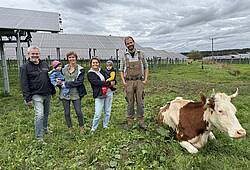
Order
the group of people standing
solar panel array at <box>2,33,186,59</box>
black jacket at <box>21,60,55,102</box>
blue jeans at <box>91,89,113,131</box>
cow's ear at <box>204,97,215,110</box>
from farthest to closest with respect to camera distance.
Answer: solar panel array at <box>2,33,186,59</box> < blue jeans at <box>91,89,113,131</box> < the group of people standing < black jacket at <box>21,60,55,102</box> < cow's ear at <box>204,97,215,110</box>

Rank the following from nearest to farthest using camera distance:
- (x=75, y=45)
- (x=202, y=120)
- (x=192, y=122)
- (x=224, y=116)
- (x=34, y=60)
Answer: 1. (x=224, y=116)
2. (x=202, y=120)
3. (x=192, y=122)
4. (x=34, y=60)
5. (x=75, y=45)

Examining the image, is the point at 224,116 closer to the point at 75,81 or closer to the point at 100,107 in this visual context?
the point at 100,107

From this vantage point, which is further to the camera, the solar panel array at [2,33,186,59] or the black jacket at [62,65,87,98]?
the solar panel array at [2,33,186,59]

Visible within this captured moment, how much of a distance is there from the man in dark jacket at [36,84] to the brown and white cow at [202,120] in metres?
2.30

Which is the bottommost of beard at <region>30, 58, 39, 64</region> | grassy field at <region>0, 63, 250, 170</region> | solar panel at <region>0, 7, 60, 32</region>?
grassy field at <region>0, 63, 250, 170</region>

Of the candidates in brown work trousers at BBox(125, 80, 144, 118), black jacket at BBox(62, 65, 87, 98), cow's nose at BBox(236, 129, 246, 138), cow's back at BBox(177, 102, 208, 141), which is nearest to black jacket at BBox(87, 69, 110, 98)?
black jacket at BBox(62, 65, 87, 98)

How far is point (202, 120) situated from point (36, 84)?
2.81m

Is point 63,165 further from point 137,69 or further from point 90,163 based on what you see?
point 137,69

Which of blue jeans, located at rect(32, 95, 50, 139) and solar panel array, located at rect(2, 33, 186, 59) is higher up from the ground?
solar panel array, located at rect(2, 33, 186, 59)

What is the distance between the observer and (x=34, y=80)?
475cm

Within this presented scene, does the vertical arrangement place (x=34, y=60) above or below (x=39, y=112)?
above

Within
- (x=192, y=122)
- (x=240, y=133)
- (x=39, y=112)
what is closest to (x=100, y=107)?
(x=39, y=112)

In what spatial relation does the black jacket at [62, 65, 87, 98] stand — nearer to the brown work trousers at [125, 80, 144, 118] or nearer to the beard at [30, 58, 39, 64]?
the beard at [30, 58, 39, 64]

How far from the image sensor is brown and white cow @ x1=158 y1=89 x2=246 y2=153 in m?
3.80
